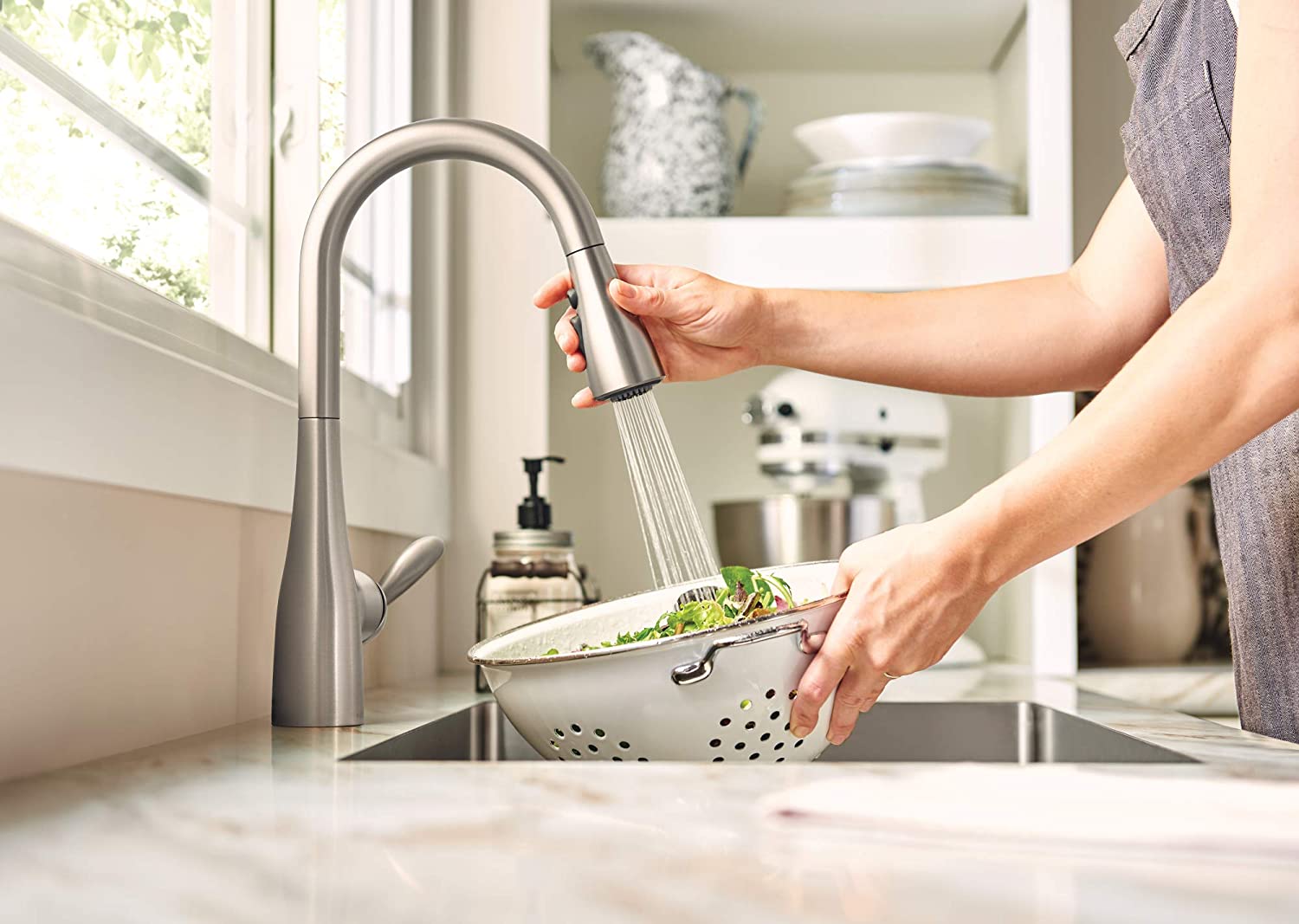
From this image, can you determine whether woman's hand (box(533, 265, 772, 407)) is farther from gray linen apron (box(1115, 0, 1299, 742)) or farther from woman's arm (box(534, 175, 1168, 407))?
gray linen apron (box(1115, 0, 1299, 742))

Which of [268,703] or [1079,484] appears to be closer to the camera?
[1079,484]

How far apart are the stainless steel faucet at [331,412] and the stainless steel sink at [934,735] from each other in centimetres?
15

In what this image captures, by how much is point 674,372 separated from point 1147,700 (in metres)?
0.71

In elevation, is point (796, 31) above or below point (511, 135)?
above

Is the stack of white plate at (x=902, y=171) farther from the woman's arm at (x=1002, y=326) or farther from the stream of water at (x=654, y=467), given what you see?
the stream of water at (x=654, y=467)

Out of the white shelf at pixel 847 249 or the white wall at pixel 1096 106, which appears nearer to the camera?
the white shelf at pixel 847 249

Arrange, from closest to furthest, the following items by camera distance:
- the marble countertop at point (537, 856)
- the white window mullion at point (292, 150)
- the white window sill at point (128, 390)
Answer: the marble countertop at point (537, 856)
the white window sill at point (128, 390)
the white window mullion at point (292, 150)

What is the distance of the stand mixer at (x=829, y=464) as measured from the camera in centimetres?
149

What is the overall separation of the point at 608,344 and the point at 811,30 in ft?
3.61

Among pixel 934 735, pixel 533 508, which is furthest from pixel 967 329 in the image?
pixel 533 508

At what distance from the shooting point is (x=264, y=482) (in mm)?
824

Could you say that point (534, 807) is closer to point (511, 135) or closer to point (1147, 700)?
point (511, 135)

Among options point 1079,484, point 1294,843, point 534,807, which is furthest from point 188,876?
point 1079,484

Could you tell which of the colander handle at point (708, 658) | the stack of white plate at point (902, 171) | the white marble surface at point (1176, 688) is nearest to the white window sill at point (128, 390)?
the colander handle at point (708, 658)
